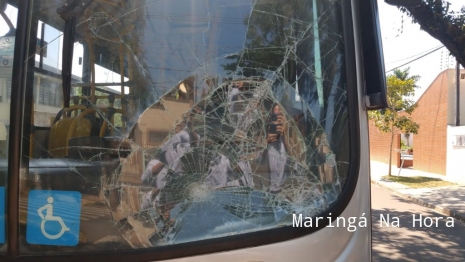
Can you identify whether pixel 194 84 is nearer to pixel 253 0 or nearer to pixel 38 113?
pixel 253 0

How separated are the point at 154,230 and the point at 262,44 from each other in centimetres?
93

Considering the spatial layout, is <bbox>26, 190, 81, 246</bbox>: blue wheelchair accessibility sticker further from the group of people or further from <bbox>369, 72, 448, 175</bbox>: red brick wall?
<bbox>369, 72, 448, 175</bbox>: red brick wall

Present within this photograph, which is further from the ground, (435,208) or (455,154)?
(455,154)

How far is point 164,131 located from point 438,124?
A: 58.9 ft

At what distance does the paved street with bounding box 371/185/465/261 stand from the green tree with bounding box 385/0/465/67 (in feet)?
10.5

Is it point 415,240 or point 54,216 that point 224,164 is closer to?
point 54,216

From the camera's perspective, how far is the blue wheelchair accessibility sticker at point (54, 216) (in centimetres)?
182

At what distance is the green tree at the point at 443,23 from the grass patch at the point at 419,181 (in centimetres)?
774

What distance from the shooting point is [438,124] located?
1750cm

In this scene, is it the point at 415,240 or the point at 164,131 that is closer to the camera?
the point at 164,131

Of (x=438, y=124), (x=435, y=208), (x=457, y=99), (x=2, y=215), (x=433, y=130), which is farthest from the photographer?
(x=433, y=130)

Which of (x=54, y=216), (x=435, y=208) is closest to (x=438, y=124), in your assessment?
(x=435, y=208)

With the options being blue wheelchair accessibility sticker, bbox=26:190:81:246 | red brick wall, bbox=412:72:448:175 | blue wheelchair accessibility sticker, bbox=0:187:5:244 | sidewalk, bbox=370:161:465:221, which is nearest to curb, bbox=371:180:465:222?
sidewalk, bbox=370:161:465:221

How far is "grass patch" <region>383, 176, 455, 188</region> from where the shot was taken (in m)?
14.4
